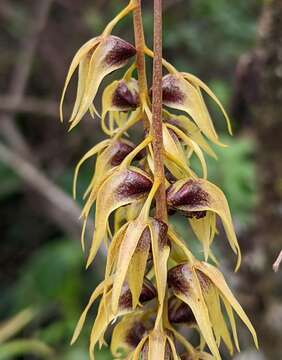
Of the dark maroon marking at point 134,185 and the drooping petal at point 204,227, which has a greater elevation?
the dark maroon marking at point 134,185

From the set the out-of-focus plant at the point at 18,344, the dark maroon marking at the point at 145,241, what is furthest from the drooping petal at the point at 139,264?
the out-of-focus plant at the point at 18,344

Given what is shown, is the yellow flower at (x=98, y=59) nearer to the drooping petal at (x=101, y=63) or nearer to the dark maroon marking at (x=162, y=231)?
the drooping petal at (x=101, y=63)

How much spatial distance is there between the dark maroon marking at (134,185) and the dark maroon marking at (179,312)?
0.38ft

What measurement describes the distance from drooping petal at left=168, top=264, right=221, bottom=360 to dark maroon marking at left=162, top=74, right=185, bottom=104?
0.15m

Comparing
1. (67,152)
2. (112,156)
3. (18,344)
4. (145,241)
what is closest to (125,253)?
(145,241)

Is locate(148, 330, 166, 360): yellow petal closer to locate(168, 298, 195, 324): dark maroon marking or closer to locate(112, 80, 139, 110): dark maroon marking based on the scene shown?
locate(168, 298, 195, 324): dark maroon marking

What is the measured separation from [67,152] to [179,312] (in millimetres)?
2855

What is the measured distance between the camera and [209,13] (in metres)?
2.94

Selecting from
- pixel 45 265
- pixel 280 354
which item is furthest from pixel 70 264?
pixel 280 354

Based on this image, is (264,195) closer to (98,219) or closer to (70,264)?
(70,264)

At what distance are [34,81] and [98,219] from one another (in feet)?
10.5

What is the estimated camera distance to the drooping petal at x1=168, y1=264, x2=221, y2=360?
25.4 inches

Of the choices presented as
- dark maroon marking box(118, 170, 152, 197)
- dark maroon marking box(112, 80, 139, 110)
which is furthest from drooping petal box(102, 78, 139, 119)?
dark maroon marking box(118, 170, 152, 197)

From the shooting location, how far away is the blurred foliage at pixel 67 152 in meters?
2.55
